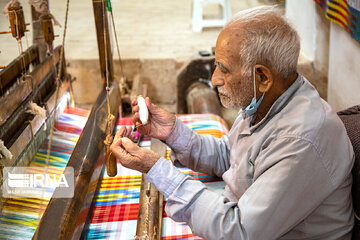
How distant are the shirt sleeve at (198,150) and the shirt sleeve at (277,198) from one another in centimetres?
52

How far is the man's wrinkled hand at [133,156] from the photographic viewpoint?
1.52 meters

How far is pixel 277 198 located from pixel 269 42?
0.51 meters

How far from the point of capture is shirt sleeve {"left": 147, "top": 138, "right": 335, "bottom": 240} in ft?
4.27

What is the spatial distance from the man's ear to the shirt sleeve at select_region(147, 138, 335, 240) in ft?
0.69

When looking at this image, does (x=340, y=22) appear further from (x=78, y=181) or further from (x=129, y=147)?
(x=78, y=181)

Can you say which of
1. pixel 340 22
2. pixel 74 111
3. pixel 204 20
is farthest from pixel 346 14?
pixel 204 20

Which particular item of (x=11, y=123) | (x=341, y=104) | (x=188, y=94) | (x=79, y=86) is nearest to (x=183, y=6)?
(x=79, y=86)

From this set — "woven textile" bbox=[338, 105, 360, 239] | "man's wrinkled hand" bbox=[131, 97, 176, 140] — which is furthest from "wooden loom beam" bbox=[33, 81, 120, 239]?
"woven textile" bbox=[338, 105, 360, 239]

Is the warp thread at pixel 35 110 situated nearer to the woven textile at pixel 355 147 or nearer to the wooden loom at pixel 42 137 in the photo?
the wooden loom at pixel 42 137

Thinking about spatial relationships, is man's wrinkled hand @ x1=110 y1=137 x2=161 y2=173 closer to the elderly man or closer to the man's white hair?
the elderly man

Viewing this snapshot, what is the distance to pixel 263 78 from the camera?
4.72ft

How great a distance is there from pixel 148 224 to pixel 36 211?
525 millimetres

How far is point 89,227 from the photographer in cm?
170

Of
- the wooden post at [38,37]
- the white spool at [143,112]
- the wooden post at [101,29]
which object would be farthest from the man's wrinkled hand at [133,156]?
the wooden post at [38,37]
